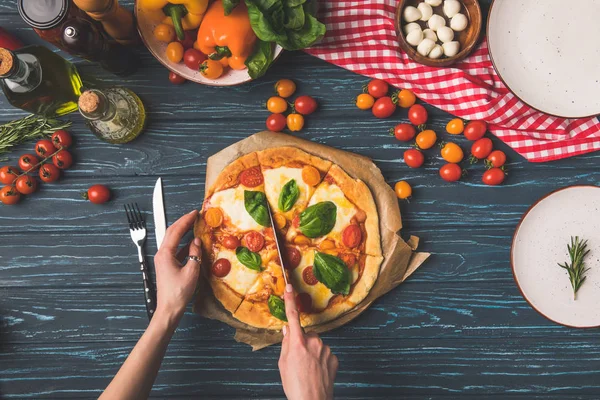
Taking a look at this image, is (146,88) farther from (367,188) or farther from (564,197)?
(564,197)

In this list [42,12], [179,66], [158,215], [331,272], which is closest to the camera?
[42,12]

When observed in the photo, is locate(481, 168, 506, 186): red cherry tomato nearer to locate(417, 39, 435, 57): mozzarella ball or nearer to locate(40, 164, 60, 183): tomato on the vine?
locate(417, 39, 435, 57): mozzarella ball

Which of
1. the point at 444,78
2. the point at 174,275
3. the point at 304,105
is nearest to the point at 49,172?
the point at 174,275

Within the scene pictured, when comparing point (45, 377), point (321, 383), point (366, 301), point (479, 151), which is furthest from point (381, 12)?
point (45, 377)

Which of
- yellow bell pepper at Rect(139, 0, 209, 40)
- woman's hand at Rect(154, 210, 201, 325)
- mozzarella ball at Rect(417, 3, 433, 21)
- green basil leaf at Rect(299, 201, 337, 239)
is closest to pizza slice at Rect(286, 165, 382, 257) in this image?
green basil leaf at Rect(299, 201, 337, 239)

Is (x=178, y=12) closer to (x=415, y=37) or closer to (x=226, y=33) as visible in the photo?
(x=226, y=33)

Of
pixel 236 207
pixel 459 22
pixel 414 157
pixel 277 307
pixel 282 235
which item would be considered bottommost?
pixel 277 307
